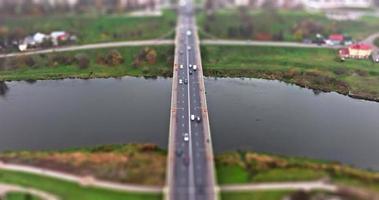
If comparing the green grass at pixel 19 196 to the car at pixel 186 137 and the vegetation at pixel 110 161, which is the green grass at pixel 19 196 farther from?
the car at pixel 186 137

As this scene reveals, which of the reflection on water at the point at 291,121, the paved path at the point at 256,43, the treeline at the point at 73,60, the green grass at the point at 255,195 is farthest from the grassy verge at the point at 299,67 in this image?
the green grass at the point at 255,195

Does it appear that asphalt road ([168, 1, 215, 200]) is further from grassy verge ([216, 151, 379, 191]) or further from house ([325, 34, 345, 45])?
house ([325, 34, 345, 45])

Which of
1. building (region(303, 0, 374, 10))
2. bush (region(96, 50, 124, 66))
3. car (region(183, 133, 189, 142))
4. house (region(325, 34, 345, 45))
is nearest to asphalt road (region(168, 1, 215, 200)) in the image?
car (region(183, 133, 189, 142))

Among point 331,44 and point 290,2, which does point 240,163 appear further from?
point 290,2

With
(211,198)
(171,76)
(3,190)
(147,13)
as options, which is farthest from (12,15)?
(211,198)

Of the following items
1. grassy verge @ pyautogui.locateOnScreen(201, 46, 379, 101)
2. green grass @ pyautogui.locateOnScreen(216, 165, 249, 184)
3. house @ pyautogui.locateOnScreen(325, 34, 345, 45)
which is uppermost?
house @ pyautogui.locateOnScreen(325, 34, 345, 45)

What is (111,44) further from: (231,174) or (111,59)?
(231,174)
